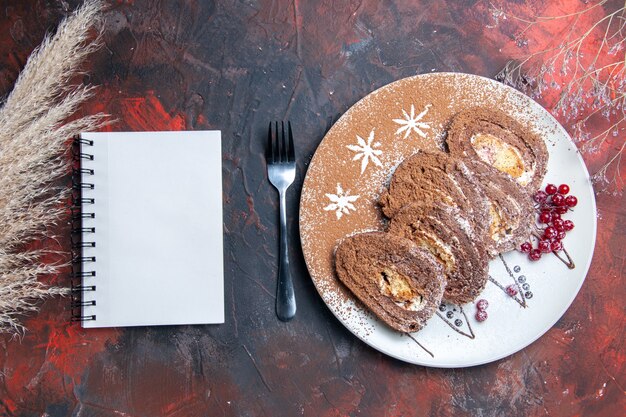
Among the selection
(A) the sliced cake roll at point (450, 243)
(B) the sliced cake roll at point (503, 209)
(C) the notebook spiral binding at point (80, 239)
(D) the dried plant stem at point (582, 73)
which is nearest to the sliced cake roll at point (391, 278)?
(A) the sliced cake roll at point (450, 243)

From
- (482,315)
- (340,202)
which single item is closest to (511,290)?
(482,315)

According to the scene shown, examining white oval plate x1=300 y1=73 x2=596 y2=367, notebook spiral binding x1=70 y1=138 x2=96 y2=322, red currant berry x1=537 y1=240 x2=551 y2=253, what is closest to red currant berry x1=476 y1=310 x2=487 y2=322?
white oval plate x1=300 y1=73 x2=596 y2=367

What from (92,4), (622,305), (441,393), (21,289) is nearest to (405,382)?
(441,393)

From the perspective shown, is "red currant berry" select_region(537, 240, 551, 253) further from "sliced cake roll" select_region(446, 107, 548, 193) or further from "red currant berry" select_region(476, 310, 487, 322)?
"red currant berry" select_region(476, 310, 487, 322)

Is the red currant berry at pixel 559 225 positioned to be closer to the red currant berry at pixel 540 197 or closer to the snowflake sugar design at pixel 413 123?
the red currant berry at pixel 540 197

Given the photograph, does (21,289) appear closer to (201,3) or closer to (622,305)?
(201,3)

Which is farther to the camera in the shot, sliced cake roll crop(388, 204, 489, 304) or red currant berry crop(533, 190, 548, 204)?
red currant berry crop(533, 190, 548, 204)
